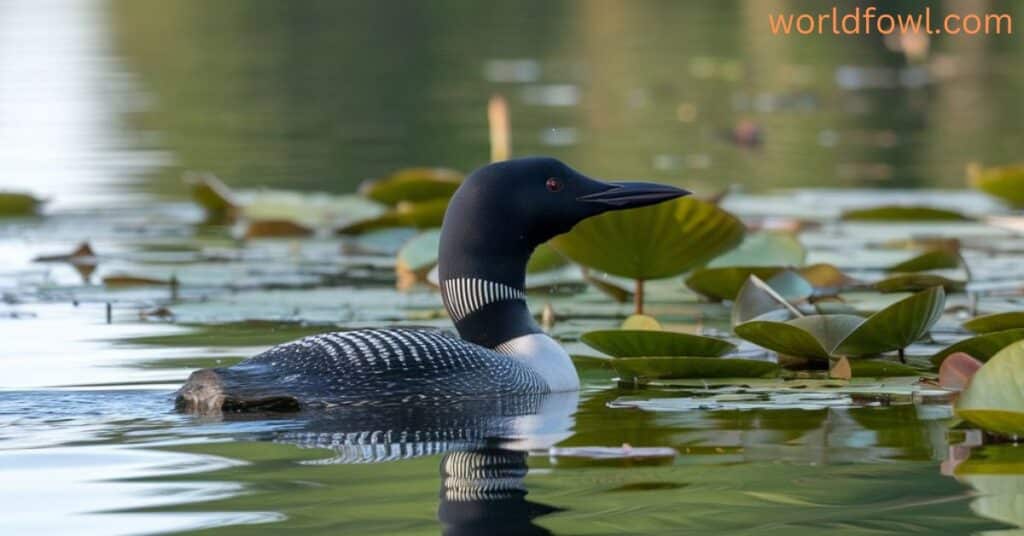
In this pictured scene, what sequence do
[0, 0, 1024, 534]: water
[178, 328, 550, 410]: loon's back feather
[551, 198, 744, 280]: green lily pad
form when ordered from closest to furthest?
[0, 0, 1024, 534]: water
[178, 328, 550, 410]: loon's back feather
[551, 198, 744, 280]: green lily pad

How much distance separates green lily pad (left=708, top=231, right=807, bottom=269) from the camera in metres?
7.02

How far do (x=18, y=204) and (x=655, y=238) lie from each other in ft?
14.9

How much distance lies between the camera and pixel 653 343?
17.4 feet

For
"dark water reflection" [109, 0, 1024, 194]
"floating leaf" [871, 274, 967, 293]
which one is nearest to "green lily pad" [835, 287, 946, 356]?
"floating leaf" [871, 274, 967, 293]

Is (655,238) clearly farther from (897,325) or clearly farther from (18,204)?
(18,204)

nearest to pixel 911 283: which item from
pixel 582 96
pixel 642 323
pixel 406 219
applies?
pixel 642 323

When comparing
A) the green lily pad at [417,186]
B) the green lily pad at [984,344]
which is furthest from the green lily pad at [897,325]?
the green lily pad at [417,186]

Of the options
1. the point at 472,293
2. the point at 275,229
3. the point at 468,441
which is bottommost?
the point at 468,441

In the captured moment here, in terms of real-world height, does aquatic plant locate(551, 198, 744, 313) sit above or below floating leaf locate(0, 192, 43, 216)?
below

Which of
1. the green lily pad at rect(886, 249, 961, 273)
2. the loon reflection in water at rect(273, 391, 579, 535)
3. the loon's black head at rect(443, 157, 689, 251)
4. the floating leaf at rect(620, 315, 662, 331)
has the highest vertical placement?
the loon's black head at rect(443, 157, 689, 251)

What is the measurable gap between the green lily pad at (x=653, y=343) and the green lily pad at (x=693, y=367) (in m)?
0.06

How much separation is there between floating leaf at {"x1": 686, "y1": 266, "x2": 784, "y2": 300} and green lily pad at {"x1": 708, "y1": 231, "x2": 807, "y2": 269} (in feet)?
0.55

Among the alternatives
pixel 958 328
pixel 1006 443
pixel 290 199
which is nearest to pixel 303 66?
pixel 290 199

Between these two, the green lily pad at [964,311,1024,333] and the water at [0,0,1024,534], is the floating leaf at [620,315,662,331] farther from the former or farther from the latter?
the green lily pad at [964,311,1024,333]
